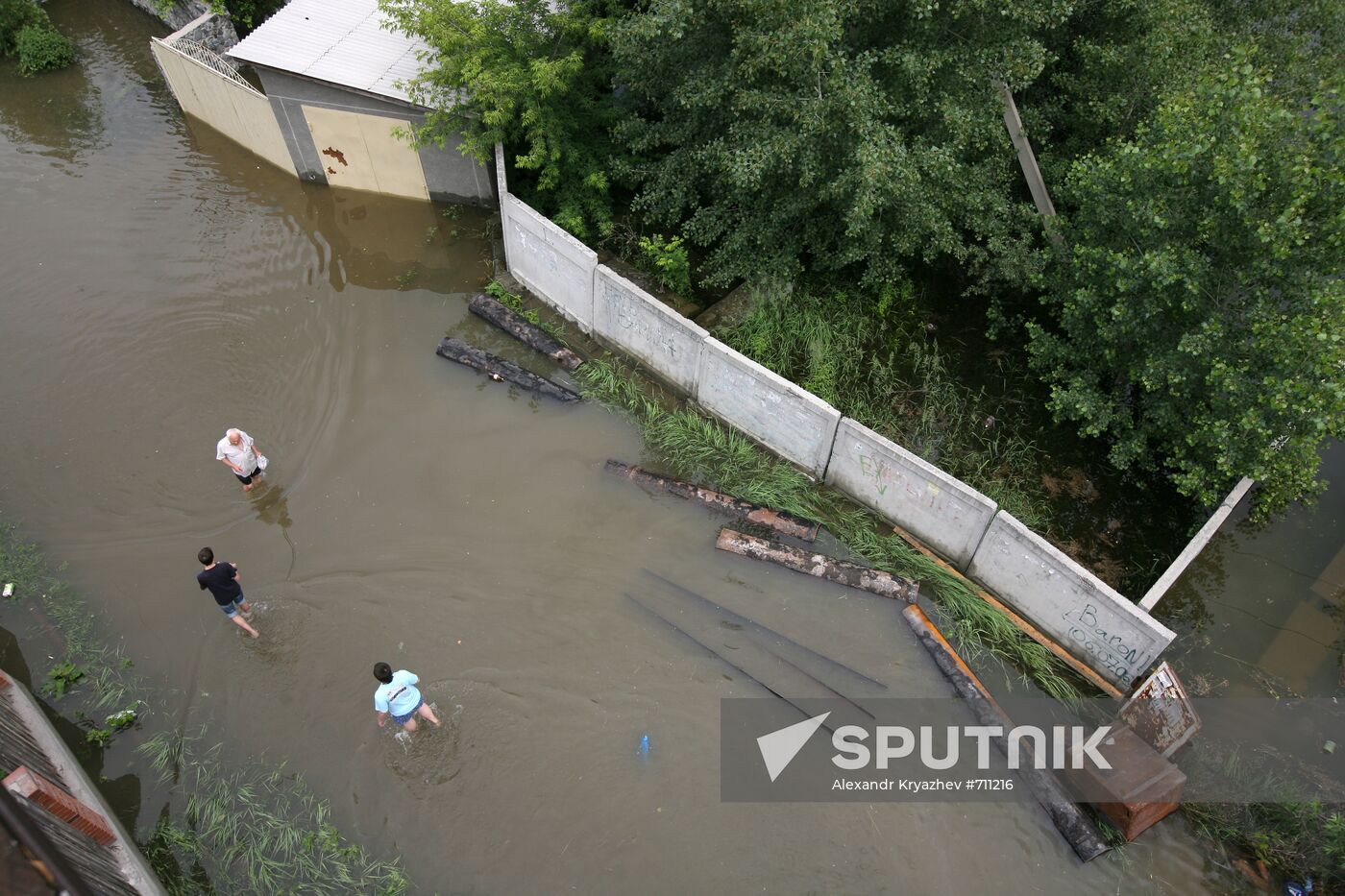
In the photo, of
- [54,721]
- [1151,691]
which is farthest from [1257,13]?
[54,721]

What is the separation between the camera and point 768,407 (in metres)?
9.27

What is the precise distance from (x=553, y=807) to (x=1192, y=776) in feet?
19.1

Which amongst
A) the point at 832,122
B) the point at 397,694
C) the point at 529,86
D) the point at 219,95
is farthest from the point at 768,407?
the point at 219,95

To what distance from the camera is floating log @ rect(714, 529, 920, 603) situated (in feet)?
27.8

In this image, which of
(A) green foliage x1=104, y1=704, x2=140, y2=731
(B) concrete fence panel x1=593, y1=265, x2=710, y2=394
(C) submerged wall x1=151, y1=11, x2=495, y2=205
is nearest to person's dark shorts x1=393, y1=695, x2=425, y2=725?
(A) green foliage x1=104, y1=704, x2=140, y2=731

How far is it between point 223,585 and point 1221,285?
10.2 m

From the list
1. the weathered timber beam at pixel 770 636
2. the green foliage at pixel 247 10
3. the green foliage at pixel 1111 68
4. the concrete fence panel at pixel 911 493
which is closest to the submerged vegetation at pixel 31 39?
the green foliage at pixel 247 10

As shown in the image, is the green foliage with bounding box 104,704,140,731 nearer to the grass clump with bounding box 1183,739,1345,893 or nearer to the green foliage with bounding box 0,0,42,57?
the grass clump with bounding box 1183,739,1345,893

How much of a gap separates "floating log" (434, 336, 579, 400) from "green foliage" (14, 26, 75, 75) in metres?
11.1

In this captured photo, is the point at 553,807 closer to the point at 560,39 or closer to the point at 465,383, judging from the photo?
the point at 465,383

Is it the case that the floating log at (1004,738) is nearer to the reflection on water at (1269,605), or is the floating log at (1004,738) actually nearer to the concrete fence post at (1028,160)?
the reflection on water at (1269,605)

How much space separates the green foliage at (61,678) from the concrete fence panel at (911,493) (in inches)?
319

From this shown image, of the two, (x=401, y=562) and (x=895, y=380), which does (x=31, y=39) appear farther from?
(x=895, y=380)

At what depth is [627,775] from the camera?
727cm
